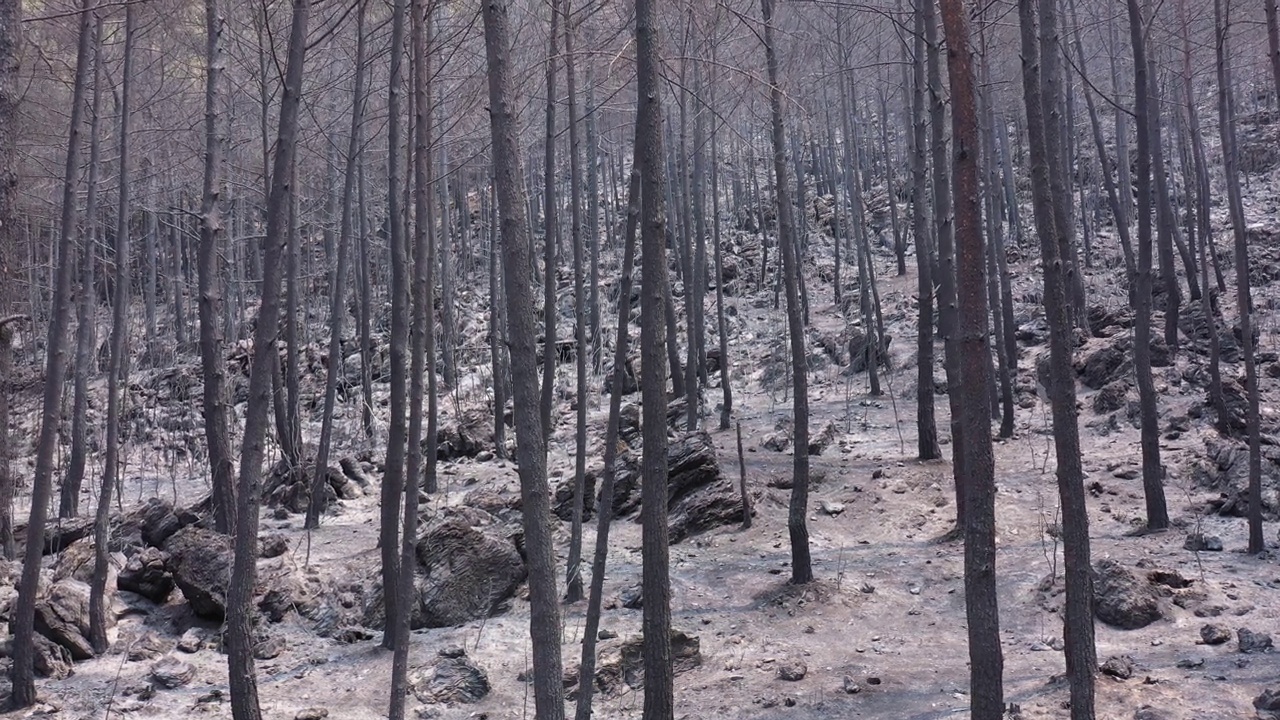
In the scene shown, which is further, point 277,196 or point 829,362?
point 829,362

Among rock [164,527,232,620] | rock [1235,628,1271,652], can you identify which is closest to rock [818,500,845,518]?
rock [1235,628,1271,652]

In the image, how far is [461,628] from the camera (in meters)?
9.08

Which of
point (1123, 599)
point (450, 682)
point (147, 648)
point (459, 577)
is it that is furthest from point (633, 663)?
point (147, 648)

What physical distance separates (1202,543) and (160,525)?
413 inches

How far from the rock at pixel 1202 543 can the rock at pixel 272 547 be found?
8.84m

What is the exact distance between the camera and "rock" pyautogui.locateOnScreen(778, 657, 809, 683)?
768 cm

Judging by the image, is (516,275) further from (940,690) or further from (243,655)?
(940,690)

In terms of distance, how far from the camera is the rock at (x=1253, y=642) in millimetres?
6977

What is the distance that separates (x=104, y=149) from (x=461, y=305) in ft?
34.7

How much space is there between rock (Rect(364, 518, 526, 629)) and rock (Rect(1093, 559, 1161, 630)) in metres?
5.17

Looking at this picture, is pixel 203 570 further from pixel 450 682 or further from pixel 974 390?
pixel 974 390

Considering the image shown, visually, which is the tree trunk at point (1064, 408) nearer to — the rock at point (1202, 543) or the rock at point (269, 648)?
the rock at point (1202, 543)

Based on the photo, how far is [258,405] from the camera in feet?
19.3

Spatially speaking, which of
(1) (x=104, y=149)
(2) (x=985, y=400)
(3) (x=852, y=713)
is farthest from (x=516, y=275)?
(1) (x=104, y=149)
